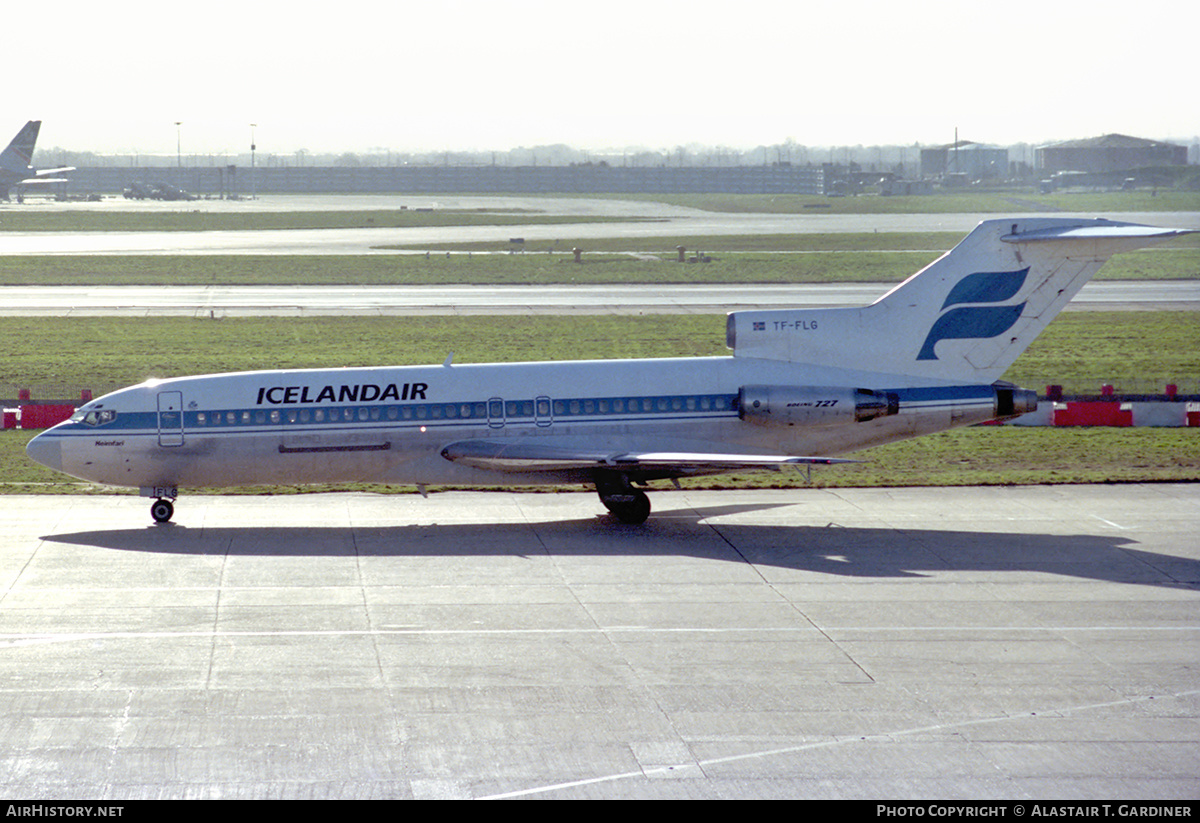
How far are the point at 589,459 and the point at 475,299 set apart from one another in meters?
42.5

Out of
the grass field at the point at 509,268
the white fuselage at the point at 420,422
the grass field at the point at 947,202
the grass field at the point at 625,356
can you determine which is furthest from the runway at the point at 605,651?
the grass field at the point at 947,202

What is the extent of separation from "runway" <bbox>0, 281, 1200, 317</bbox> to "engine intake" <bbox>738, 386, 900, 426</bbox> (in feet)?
112

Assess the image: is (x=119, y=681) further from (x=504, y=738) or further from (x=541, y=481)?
(x=541, y=481)

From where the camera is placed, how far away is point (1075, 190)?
434 feet

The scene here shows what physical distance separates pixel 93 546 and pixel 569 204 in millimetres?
135684

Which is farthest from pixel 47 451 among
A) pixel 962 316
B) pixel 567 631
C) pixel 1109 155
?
pixel 1109 155

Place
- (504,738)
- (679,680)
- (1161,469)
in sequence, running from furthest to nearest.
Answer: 1. (1161,469)
2. (679,680)
3. (504,738)

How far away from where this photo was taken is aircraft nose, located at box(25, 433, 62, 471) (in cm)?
2678

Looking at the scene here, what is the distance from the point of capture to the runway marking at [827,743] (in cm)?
1370

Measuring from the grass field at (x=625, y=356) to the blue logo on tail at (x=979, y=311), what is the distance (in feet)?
16.3

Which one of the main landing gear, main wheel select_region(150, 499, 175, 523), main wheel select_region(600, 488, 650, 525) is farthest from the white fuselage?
main wheel select_region(600, 488, 650, 525)

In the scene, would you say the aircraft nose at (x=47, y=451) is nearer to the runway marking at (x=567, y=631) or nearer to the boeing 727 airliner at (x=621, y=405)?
the boeing 727 airliner at (x=621, y=405)

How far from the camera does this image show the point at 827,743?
14875 millimetres

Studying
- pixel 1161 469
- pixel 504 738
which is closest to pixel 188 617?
pixel 504 738
